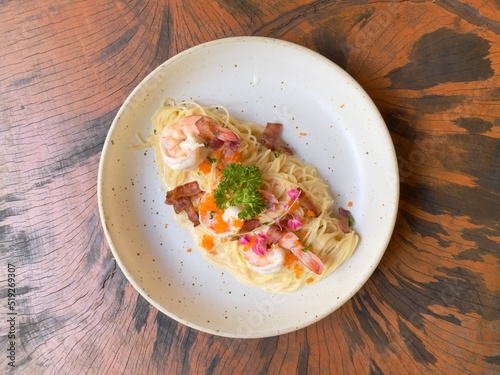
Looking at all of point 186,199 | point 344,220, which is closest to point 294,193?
point 344,220

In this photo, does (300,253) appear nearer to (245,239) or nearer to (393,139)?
(245,239)

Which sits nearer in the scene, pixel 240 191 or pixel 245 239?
pixel 240 191

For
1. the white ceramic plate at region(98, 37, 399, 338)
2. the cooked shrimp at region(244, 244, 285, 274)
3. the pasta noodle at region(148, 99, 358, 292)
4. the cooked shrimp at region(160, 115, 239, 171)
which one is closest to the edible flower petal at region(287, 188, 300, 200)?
the pasta noodle at region(148, 99, 358, 292)

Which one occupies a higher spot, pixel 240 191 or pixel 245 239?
pixel 240 191

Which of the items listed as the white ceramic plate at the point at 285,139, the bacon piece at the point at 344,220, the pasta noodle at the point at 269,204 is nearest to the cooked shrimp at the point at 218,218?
the pasta noodle at the point at 269,204

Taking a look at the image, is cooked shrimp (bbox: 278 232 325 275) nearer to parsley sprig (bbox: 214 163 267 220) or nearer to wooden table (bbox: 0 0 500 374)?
parsley sprig (bbox: 214 163 267 220)

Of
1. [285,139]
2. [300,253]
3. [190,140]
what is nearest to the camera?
[190,140]

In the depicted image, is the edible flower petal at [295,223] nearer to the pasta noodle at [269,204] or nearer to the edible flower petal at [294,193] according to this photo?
the pasta noodle at [269,204]
